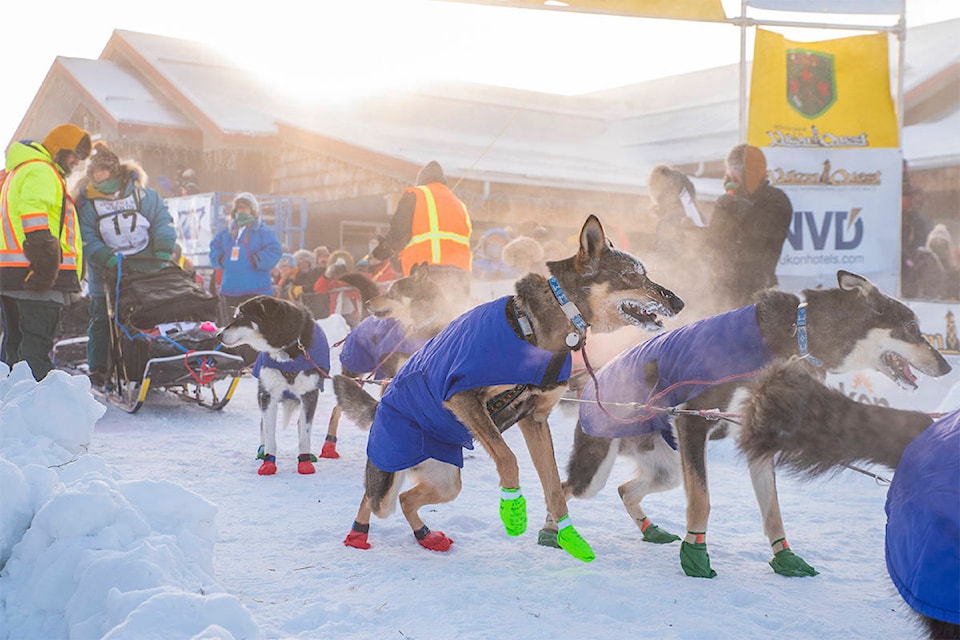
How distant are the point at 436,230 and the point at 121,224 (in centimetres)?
298

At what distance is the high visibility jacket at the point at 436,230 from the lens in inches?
242

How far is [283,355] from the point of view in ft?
18.2

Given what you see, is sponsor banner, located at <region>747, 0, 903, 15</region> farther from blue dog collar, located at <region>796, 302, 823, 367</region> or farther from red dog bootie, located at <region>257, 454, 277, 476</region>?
red dog bootie, located at <region>257, 454, 277, 476</region>

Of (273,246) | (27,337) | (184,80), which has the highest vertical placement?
(184,80)

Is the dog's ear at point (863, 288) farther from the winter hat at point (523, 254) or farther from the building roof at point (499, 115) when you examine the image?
the building roof at point (499, 115)

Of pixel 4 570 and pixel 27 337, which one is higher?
pixel 27 337

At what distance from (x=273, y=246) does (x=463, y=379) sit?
5819 mm

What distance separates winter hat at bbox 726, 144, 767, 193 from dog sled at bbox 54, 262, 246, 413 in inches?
163

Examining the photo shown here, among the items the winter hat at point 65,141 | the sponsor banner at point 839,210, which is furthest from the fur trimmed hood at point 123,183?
the sponsor banner at point 839,210

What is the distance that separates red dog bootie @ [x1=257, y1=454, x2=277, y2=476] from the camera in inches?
205

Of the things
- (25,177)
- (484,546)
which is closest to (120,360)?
(25,177)

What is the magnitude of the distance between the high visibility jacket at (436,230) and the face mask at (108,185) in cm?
274

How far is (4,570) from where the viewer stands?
245cm

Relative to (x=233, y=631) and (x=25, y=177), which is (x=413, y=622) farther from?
(x=25, y=177)
